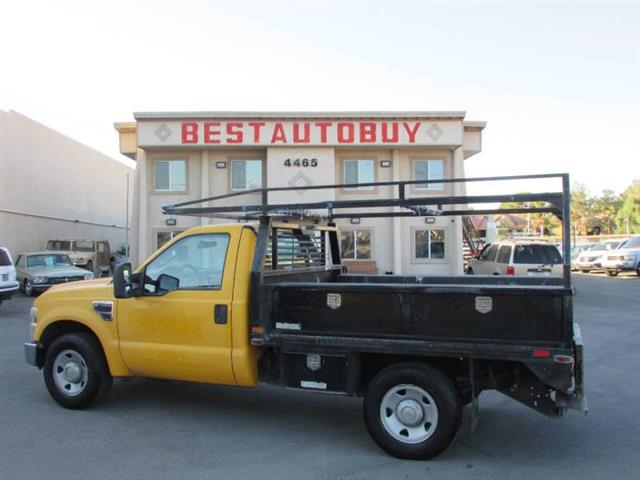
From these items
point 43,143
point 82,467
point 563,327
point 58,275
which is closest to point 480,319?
point 563,327

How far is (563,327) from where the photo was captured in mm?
4383

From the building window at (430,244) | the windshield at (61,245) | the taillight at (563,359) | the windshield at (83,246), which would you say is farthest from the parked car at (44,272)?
the taillight at (563,359)

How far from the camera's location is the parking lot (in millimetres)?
4543

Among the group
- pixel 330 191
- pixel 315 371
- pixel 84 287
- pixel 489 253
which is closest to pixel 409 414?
pixel 315 371

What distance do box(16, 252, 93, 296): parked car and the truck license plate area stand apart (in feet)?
50.0

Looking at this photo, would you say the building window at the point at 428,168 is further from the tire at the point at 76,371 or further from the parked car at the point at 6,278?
the tire at the point at 76,371

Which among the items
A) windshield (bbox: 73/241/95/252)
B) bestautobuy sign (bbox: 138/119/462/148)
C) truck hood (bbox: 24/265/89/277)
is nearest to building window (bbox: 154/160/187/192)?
bestautobuy sign (bbox: 138/119/462/148)

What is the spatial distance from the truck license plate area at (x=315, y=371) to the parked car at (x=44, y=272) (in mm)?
15244

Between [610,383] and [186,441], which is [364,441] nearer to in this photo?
[186,441]

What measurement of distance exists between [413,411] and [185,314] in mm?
2311

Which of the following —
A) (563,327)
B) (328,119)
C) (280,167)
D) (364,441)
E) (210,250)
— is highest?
(328,119)

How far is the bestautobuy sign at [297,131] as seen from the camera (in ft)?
73.4

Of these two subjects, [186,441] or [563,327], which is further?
[186,441]

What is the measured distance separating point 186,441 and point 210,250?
176 cm
